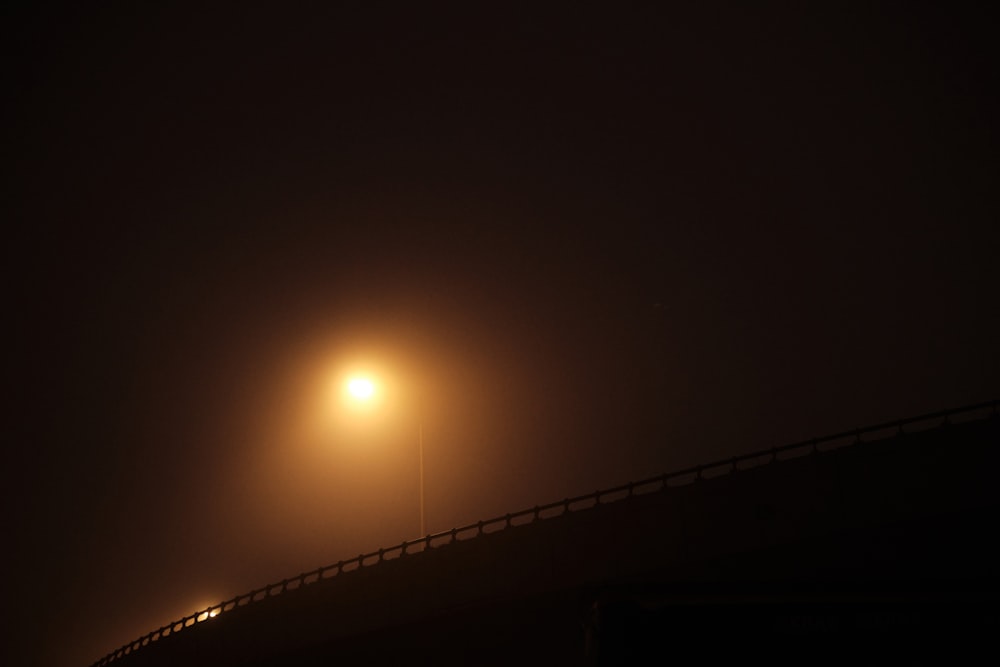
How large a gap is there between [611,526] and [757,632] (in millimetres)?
20681

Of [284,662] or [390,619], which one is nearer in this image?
[390,619]

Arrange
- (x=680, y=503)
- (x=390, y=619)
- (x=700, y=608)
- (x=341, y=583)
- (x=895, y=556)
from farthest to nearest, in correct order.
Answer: (x=341, y=583)
(x=390, y=619)
(x=680, y=503)
(x=895, y=556)
(x=700, y=608)

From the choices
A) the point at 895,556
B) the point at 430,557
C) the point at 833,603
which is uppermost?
the point at 430,557

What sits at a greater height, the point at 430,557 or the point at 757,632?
the point at 430,557

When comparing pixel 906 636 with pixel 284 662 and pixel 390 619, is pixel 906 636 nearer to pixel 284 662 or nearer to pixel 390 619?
pixel 390 619

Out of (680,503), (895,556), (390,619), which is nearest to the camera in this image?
(895,556)

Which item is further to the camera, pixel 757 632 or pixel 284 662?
pixel 284 662

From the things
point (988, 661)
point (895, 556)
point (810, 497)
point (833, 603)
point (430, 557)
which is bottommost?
point (988, 661)

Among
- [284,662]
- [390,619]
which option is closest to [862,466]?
[390,619]

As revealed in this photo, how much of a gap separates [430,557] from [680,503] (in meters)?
9.98

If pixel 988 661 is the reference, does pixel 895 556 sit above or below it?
above

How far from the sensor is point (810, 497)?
26250 millimetres

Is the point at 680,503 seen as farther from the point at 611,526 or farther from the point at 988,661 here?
the point at 988,661

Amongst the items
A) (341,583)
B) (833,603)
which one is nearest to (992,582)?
(833,603)
